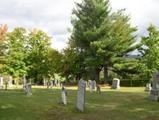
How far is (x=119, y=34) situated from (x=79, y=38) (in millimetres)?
6538

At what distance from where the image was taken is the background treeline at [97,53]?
53.2m

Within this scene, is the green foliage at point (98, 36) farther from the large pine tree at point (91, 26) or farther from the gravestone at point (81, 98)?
the gravestone at point (81, 98)

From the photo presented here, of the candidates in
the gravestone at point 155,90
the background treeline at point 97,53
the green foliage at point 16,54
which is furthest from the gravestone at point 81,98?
the green foliage at point 16,54

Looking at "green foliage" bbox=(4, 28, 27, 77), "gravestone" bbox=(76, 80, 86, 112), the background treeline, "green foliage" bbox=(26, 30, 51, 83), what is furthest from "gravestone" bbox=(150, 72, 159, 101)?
"green foliage" bbox=(26, 30, 51, 83)

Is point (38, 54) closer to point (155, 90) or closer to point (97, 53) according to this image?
point (97, 53)

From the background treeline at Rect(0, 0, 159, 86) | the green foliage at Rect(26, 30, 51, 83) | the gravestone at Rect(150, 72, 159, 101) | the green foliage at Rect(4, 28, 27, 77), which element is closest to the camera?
the gravestone at Rect(150, 72, 159, 101)

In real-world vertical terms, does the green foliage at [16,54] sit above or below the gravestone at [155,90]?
above

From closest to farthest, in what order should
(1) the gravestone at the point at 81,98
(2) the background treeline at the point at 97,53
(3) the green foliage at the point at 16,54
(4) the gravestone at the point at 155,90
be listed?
(1) the gravestone at the point at 81,98 → (4) the gravestone at the point at 155,90 → (2) the background treeline at the point at 97,53 → (3) the green foliage at the point at 16,54

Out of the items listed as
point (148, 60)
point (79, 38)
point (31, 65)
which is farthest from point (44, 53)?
point (148, 60)

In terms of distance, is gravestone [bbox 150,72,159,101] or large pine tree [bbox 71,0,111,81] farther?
large pine tree [bbox 71,0,111,81]

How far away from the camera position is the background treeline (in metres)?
53.2

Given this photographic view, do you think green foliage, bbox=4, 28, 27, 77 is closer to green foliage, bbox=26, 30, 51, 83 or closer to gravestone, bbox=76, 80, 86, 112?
green foliage, bbox=26, 30, 51, 83

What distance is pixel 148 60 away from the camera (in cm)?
5200

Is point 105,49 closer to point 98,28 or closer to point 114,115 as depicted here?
point 98,28
